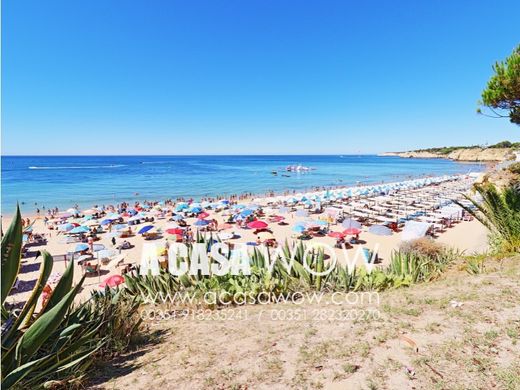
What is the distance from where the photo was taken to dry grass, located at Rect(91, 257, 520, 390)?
9.61 ft

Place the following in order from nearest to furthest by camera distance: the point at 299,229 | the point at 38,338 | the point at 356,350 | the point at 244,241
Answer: the point at 38,338, the point at 356,350, the point at 299,229, the point at 244,241

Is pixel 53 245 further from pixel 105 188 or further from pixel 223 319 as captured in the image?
pixel 105 188

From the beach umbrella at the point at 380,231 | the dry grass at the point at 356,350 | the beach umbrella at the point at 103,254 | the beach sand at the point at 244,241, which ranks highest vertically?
the dry grass at the point at 356,350

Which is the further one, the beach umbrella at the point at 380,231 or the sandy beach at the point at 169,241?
the beach umbrella at the point at 380,231

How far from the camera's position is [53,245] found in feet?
55.5

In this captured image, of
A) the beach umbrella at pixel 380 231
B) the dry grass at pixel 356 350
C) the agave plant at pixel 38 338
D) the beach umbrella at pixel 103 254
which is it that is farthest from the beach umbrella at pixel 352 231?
the agave plant at pixel 38 338

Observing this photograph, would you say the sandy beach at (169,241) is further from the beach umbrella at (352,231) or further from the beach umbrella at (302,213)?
the beach umbrella at (352,231)

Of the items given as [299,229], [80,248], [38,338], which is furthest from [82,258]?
[38,338]

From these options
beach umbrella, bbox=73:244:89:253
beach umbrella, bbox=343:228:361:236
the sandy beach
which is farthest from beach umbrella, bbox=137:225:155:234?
beach umbrella, bbox=343:228:361:236

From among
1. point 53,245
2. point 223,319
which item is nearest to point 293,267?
point 223,319

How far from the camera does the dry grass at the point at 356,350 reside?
2.93 m

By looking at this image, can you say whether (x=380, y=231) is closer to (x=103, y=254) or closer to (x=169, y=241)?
(x=169, y=241)

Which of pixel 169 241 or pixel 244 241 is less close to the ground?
pixel 169 241

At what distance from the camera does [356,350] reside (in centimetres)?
340
